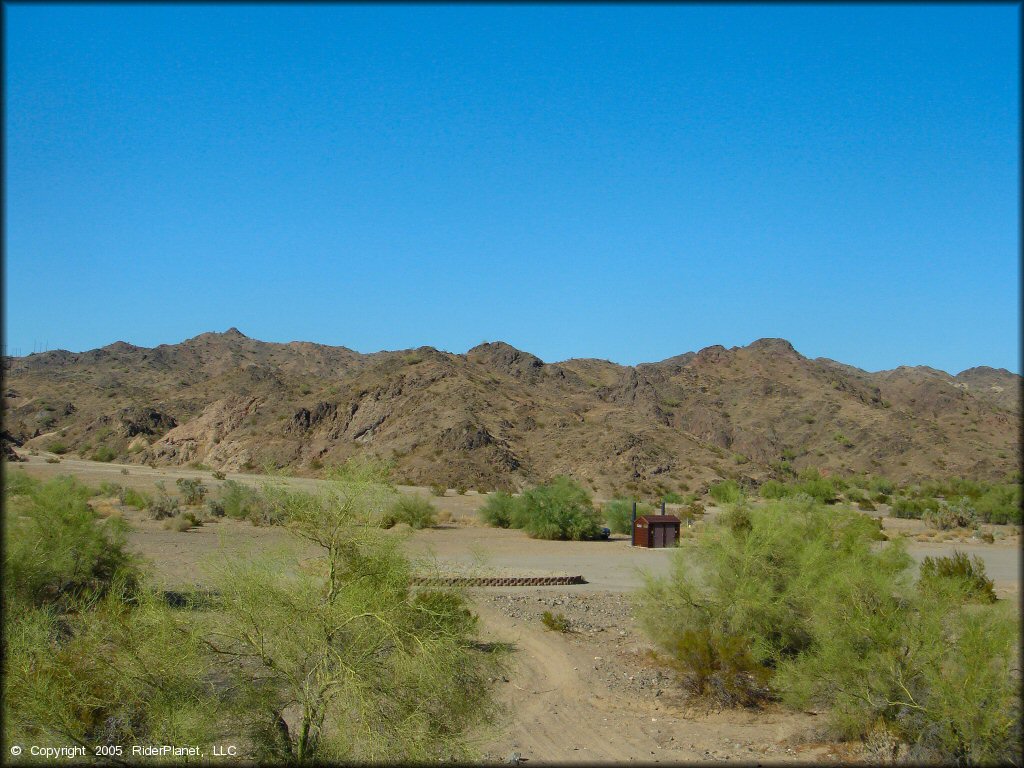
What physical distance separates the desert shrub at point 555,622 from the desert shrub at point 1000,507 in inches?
1945

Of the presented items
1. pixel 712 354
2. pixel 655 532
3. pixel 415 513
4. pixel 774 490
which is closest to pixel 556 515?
pixel 655 532

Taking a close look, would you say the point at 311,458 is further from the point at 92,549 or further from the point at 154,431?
the point at 92,549

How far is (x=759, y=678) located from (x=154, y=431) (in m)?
97.0

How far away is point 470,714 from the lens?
39.7 feet

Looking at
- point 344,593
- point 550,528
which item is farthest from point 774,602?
point 550,528

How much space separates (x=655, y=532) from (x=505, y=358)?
8104 centimetres

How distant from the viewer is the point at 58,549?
1769cm

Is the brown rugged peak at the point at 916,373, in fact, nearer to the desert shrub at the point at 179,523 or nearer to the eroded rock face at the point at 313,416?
the eroded rock face at the point at 313,416

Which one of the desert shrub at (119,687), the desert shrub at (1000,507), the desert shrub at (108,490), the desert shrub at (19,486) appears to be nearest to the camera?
the desert shrub at (119,687)

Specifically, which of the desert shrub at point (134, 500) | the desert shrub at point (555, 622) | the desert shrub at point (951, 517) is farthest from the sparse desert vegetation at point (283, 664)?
the desert shrub at point (951, 517)

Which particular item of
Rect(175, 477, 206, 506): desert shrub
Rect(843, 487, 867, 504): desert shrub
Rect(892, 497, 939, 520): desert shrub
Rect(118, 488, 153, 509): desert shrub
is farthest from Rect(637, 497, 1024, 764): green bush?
Rect(843, 487, 867, 504): desert shrub

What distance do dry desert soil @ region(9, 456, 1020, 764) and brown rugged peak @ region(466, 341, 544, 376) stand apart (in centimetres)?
8206

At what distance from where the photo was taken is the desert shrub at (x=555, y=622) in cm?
2242

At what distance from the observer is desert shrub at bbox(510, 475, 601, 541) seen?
4531 cm
